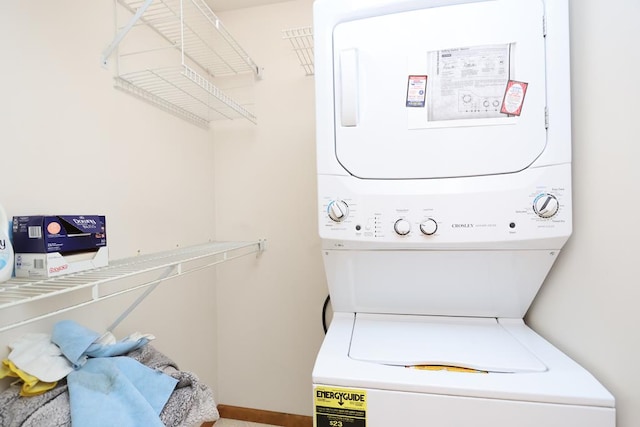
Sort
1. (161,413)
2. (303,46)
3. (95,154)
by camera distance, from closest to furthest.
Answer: (161,413)
(95,154)
(303,46)

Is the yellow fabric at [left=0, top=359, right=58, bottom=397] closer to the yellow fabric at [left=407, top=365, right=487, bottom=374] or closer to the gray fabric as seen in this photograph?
the gray fabric

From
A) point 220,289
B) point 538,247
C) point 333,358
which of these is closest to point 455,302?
point 538,247

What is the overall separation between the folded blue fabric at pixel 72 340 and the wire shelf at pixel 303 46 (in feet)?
5.68

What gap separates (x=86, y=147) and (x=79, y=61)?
1.08ft

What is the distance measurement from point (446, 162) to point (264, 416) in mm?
2013

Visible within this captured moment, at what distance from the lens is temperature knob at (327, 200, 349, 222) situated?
101 centimetres

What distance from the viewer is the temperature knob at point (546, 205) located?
2.95 feet

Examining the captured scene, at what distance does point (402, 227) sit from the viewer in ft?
3.18

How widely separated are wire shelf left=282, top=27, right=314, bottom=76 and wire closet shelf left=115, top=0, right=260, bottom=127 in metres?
0.30

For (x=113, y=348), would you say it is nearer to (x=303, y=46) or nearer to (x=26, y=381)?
(x=26, y=381)

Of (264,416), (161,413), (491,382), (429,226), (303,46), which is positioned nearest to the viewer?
(491,382)

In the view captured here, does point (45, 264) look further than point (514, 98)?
No

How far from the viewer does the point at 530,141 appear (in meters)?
0.92

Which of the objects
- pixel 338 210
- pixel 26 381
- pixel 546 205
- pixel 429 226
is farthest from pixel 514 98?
pixel 26 381
